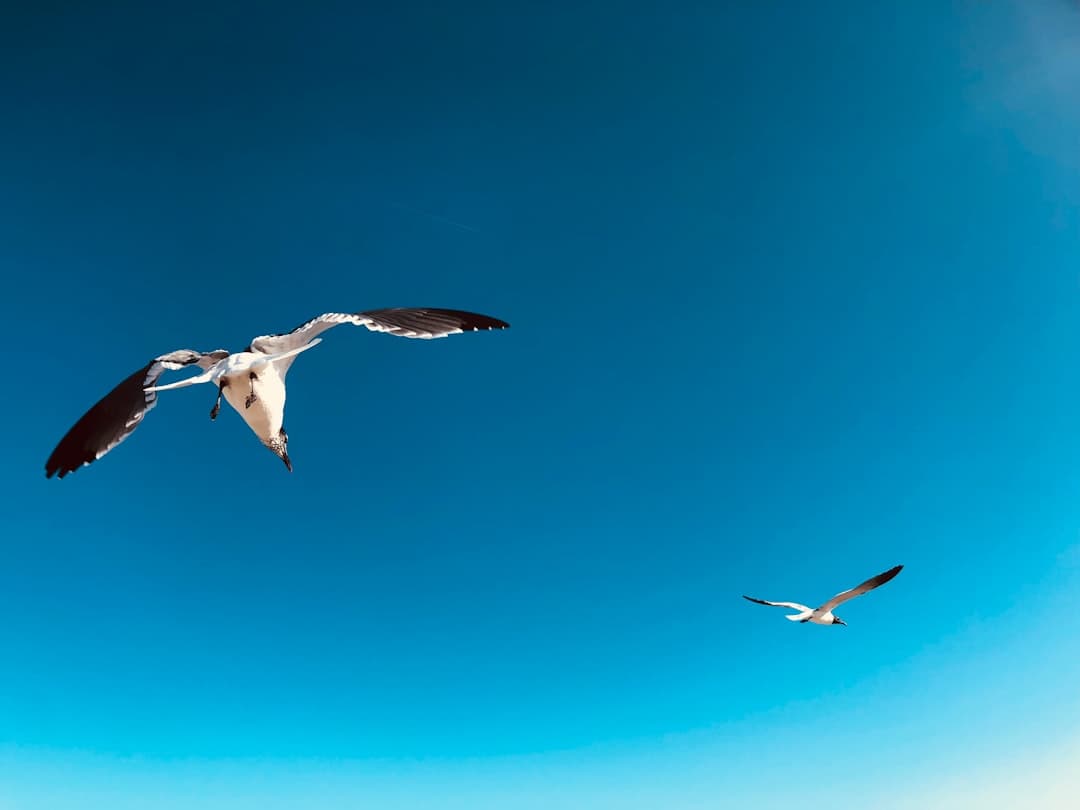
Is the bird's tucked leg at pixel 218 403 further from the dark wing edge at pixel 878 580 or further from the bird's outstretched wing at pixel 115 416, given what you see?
the dark wing edge at pixel 878 580

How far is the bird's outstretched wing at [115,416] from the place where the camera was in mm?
8188

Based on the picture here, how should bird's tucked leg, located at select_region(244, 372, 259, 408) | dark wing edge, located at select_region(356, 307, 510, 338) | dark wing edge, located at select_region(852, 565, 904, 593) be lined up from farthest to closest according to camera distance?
dark wing edge, located at select_region(852, 565, 904, 593) → bird's tucked leg, located at select_region(244, 372, 259, 408) → dark wing edge, located at select_region(356, 307, 510, 338)

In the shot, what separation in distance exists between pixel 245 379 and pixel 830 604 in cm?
1839

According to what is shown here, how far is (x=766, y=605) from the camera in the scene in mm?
21094

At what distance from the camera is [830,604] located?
20.7 meters

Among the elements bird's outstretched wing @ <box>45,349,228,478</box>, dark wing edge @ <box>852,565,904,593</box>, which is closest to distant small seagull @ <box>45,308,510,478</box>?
bird's outstretched wing @ <box>45,349,228,478</box>

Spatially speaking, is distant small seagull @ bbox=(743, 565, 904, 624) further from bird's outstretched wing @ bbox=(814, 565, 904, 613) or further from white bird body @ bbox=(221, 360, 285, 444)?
white bird body @ bbox=(221, 360, 285, 444)

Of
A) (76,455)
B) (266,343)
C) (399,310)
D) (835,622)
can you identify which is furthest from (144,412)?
(835,622)

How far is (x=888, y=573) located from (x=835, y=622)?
3.78 m

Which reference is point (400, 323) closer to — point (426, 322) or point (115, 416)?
point (426, 322)

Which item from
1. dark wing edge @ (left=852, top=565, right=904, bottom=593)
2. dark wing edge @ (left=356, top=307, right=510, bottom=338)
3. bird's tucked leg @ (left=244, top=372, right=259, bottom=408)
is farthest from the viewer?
dark wing edge @ (left=852, top=565, right=904, bottom=593)

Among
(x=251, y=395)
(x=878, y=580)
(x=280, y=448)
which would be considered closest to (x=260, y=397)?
(x=251, y=395)

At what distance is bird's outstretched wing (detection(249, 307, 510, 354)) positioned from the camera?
827 cm

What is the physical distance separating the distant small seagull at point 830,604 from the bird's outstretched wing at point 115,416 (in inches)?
695
